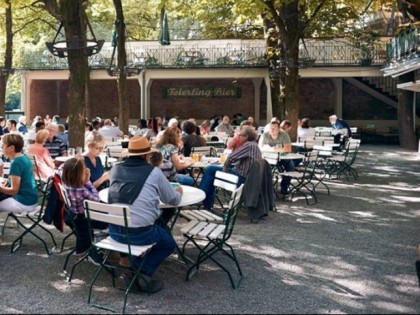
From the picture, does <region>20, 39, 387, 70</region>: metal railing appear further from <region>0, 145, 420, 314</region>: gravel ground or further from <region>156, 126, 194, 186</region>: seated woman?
<region>0, 145, 420, 314</region>: gravel ground

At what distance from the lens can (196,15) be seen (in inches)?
746

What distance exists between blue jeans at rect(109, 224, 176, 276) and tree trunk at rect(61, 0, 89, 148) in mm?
5622

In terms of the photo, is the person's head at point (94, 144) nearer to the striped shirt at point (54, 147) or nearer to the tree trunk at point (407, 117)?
the striped shirt at point (54, 147)

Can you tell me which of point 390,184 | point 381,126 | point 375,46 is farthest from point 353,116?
point 390,184

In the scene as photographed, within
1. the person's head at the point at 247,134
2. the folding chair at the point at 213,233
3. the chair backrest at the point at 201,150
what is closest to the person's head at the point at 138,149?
the folding chair at the point at 213,233

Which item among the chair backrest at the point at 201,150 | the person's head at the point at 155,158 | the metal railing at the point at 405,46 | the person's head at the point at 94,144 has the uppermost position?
the metal railing at the point at 405,46

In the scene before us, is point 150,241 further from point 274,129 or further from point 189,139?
point 274,129

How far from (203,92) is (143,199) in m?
23.3

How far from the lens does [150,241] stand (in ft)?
15.3

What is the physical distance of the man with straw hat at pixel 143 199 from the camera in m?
4.62

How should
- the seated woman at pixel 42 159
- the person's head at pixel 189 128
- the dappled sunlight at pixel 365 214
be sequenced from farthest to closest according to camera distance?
the person's head at pixel 189 128 → the dappled sunlight at pixel 365 214 → the seated woman at pixel 42 159

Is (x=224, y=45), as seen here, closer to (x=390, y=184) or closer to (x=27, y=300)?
(x=390, y=184)

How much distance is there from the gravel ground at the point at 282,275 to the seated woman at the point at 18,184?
52 cm

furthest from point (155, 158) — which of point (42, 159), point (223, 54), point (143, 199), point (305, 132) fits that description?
point (223, 54)
